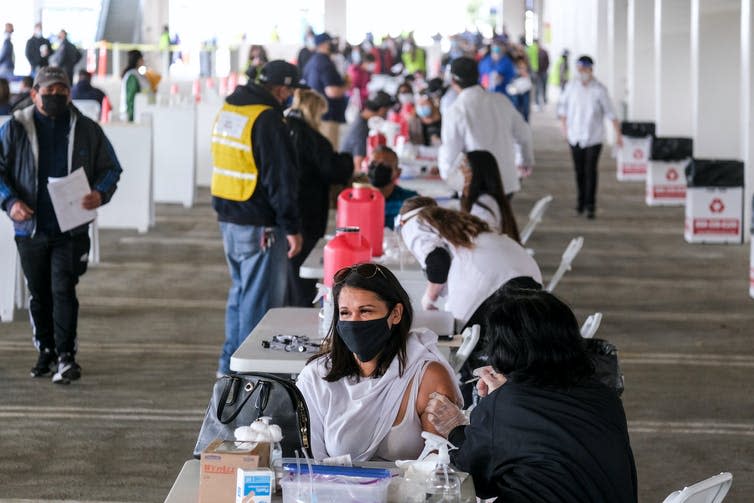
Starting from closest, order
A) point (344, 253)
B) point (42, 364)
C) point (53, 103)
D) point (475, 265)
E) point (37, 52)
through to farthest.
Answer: point (344, 253)
point (475, 265)
point (53, 103)
point (42, 364)
point (37, 52)

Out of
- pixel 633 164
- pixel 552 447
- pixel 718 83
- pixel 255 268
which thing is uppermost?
pixel 718 83

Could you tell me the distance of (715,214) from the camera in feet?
39.1

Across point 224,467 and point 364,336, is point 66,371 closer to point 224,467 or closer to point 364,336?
point 364,336

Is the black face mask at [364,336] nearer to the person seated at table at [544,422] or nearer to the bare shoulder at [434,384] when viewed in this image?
the bare shoulder at [434,384]

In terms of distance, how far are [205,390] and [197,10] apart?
137 feet

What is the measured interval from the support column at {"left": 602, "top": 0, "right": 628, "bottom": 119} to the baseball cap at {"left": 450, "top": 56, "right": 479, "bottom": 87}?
11.5 m

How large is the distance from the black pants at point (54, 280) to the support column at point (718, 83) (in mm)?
7686

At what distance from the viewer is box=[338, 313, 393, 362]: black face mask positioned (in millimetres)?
3752

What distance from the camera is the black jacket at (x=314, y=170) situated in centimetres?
757

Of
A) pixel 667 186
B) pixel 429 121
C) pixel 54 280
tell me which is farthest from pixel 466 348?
pixel 667 186

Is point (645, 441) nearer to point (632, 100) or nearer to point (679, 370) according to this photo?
point (679, 370)

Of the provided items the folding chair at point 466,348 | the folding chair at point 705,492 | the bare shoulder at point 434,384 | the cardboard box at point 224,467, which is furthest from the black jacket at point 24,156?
the folding chair at point 705,492

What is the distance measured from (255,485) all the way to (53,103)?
4.12m

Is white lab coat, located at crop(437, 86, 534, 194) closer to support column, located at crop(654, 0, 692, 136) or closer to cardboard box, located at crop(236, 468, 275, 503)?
cardboard box, located at crop(236, 468, 275, 503)
